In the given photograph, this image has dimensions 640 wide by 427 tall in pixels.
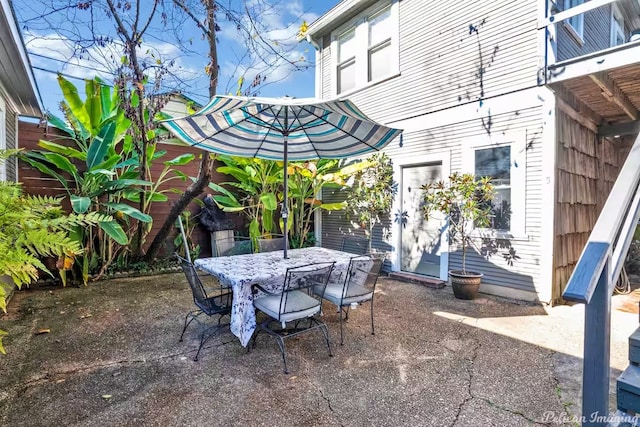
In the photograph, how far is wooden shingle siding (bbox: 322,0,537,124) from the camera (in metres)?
4.92

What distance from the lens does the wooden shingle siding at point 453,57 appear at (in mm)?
4922

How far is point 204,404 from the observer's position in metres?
2.37

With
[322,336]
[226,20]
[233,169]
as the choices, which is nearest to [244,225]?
[233,169]

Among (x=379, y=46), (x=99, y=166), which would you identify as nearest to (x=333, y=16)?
(x=379, y=46)

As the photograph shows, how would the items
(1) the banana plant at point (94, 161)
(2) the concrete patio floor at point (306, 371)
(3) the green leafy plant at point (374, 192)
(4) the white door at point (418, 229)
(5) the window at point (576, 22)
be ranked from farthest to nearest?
(3) the green leafy plant at point (374, 192), (4) the white door at point (418, 229), (5) the window at point (576, 22), (1) the banana plant at point (94, 161), (2) the concrete patio floor at point (306, 371)

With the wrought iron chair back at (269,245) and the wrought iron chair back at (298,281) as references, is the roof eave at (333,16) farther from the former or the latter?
the wrought iron chair back at (298,281)

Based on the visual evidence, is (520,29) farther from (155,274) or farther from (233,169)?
(155,274)

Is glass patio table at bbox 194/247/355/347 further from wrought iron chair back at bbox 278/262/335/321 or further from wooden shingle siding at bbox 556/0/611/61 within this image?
wooden shingle siding at bbox 556/0/611/61

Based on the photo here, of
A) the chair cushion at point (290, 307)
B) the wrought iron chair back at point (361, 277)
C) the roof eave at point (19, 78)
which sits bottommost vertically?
the chair cushion at point (290, 307)

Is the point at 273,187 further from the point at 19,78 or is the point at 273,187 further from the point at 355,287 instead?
the point at 19,78

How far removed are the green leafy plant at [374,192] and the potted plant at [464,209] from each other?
1.11 m

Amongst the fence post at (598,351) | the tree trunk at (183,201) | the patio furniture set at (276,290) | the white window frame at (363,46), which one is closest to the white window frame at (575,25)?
the white window frame at (363,46)

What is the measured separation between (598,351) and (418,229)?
504cm

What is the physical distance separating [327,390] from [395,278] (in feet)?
13.2
